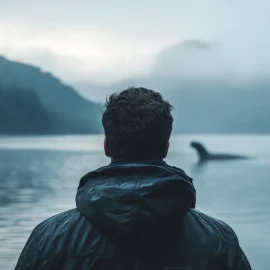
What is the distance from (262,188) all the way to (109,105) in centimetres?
2477

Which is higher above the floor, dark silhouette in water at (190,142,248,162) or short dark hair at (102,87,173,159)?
short dark hair at (102,87,173,159)

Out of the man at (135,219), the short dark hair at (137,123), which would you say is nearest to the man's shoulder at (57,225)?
the man at (135,219)

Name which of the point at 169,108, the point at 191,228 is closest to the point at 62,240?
the point at 191,228

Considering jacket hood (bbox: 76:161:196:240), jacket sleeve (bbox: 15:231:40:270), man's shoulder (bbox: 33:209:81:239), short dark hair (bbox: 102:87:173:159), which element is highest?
short dark hair (bbox: 102:87:173:159)

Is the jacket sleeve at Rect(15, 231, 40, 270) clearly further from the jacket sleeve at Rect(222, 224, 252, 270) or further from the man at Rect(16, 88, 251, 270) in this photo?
the jacket sleeve at Rect(222, 224, 252, 270)

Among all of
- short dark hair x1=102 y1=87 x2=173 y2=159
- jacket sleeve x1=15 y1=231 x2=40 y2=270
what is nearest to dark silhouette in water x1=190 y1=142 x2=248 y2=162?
short dark hair x1=102 y1=87 x2=173 y2=159

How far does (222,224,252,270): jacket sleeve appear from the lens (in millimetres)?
2447

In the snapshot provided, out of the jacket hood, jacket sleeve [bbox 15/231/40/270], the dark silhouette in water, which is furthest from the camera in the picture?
the dark silhouette in water

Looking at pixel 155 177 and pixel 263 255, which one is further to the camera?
pixel 263 255

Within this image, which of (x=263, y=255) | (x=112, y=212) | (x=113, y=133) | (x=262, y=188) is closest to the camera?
(x=112, y=212)

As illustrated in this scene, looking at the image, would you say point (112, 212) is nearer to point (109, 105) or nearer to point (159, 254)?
point (159, 254)

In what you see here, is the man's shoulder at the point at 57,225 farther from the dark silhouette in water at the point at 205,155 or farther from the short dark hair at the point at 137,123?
the dark silhouette in water at the point at 205,155

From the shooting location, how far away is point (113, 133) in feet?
8.24

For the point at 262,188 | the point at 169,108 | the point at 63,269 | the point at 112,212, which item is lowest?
the point at 262,188
